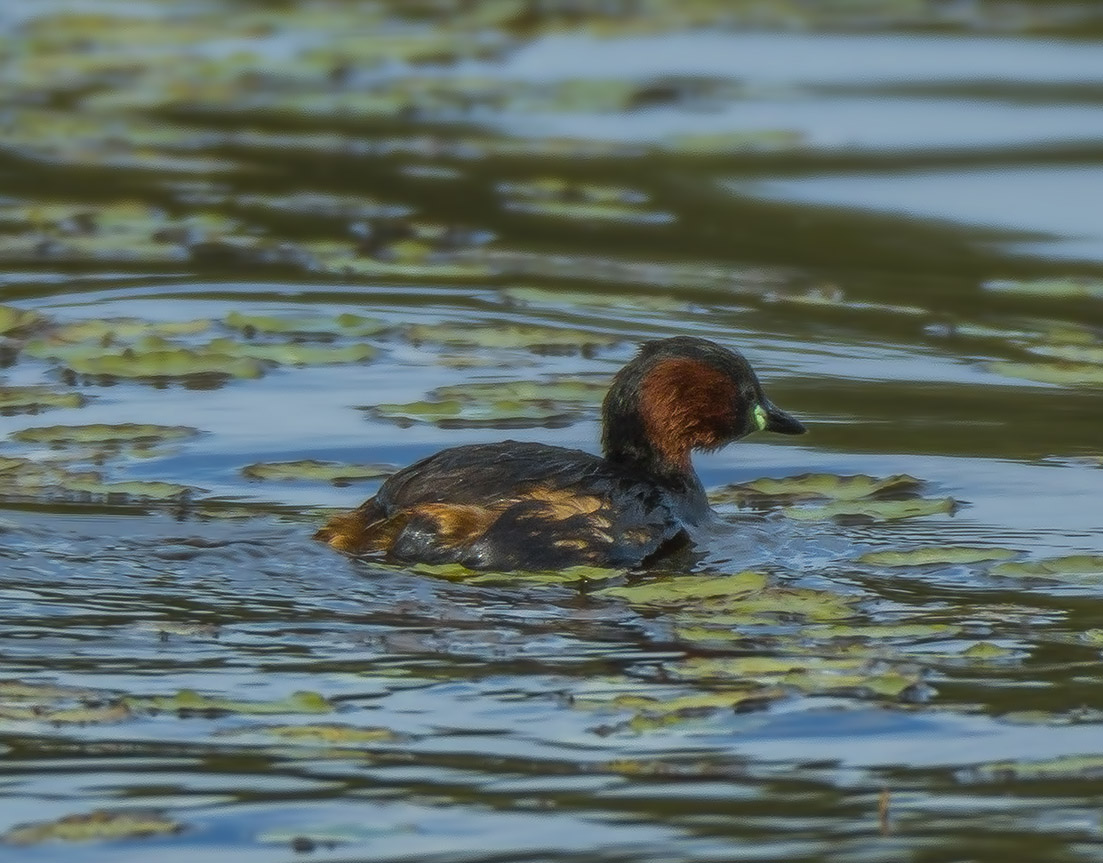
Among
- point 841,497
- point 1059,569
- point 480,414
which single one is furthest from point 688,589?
point 480,414

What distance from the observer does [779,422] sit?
880 cm

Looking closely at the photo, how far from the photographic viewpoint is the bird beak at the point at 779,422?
875 centimetres

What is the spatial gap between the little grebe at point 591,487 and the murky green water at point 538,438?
14cm

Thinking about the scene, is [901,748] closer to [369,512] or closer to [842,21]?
[369,512]

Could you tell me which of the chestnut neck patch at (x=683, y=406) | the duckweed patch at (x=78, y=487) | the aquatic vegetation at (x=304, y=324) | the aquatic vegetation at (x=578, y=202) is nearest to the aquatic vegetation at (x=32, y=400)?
the duckweed patch at (x=78, y=487)

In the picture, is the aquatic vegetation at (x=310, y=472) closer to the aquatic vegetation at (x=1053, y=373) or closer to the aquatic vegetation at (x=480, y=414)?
the aquatic vegetation at (x=480, y=414)

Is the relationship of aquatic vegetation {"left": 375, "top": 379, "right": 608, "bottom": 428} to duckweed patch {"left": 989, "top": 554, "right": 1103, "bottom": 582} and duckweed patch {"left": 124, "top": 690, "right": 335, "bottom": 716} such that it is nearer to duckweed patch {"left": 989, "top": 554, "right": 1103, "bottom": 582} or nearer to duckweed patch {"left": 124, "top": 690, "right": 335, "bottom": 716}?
duckweed patch {"left": 989, "top": 554, "right": 1103, "bottom": 582}

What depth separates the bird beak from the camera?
8.75 m

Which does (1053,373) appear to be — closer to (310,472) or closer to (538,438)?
(538,438)

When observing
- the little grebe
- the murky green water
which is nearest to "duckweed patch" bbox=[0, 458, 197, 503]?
the murky green water

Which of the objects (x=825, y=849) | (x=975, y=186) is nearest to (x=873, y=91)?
(x=975, y=186)

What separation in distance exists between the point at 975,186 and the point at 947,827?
10634 mm

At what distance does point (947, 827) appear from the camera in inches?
213

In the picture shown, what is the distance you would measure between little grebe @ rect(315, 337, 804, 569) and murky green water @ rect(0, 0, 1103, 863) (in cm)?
14
